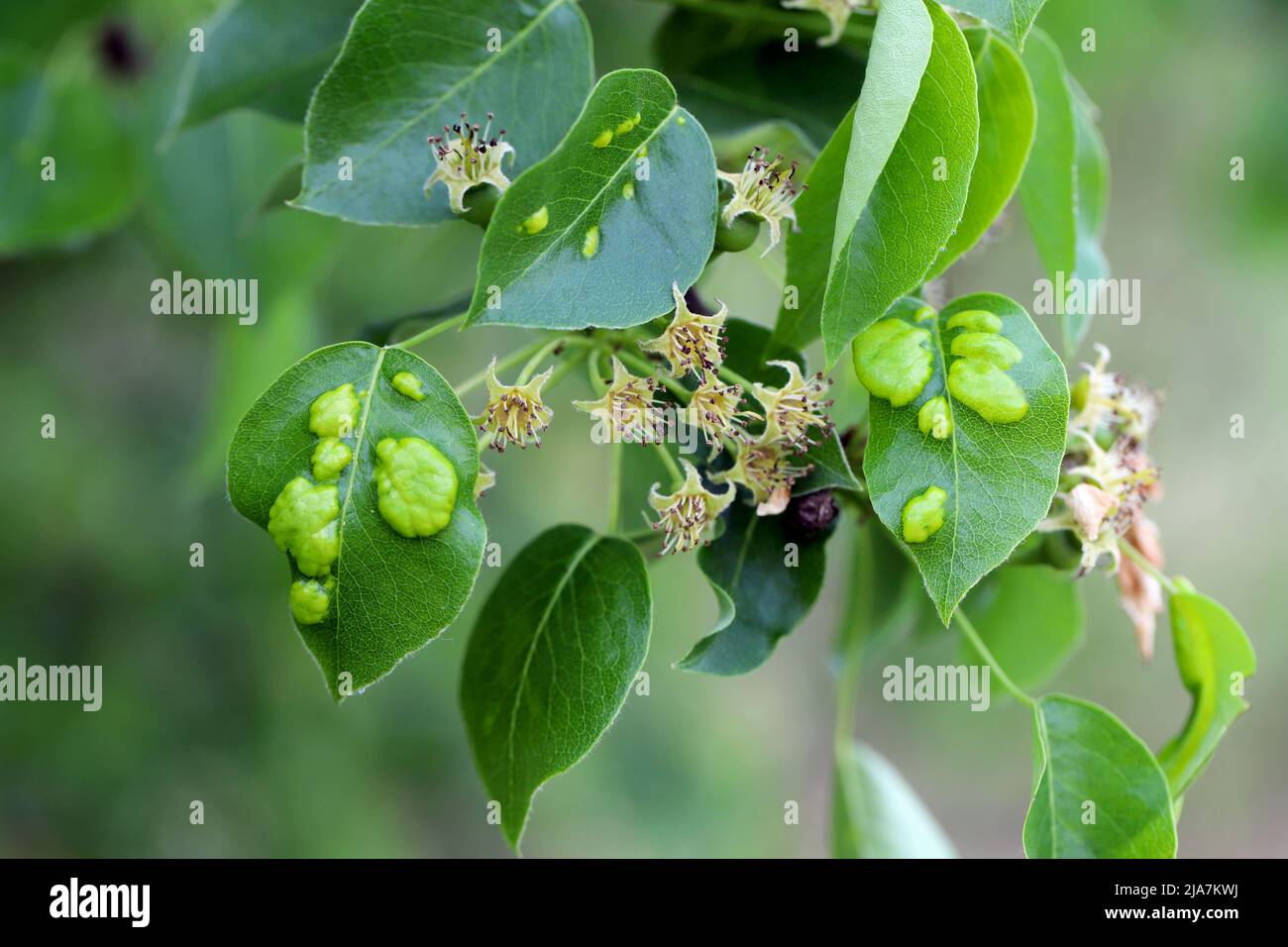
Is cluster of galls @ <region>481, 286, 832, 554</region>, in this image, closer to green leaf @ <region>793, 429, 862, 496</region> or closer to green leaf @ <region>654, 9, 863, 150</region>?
green leaf @ <region>793, 429, 862, 496</region>

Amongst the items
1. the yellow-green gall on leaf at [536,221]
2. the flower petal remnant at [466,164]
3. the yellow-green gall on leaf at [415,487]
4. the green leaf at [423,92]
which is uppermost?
the green leaf at [423,92]

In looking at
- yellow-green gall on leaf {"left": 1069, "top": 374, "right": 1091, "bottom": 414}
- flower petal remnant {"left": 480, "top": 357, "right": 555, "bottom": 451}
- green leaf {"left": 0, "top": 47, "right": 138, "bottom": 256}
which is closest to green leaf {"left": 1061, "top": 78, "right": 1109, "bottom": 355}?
yellow-green gall on leaf {"left": 1069, "top": 374, "right": 1091, "bottom": 414}

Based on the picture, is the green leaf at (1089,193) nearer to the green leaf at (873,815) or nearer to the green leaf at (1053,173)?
the green leaf at (1053,173)

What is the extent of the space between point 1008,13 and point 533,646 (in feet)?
1.35

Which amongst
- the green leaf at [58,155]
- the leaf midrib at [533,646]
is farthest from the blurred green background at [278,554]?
the leaf midrib at [533,646]

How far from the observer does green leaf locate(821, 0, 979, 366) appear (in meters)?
0.49

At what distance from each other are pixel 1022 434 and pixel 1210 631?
0.29 metres

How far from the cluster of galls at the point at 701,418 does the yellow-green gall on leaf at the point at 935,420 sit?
0.17 feet

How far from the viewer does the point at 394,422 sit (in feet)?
1.70

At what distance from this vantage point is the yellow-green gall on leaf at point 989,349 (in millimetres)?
558

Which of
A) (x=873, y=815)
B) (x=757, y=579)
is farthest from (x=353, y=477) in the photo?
(x=873, y=815)

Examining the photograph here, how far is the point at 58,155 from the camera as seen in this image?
123 cm
